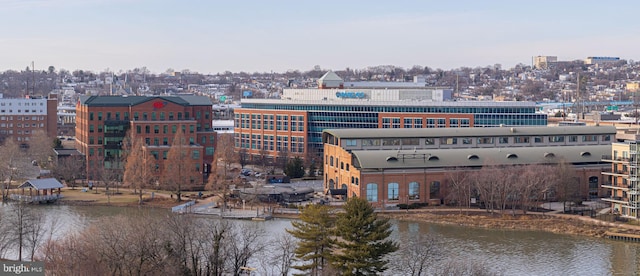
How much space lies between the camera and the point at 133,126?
138 feet

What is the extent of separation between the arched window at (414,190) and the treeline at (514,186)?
1.09 m

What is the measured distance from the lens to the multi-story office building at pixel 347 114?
4709cm

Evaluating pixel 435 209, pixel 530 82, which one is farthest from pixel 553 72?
pixel 435 209

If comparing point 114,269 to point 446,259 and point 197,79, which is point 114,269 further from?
point 197,79

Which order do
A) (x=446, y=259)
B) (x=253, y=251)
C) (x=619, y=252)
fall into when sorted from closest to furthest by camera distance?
(x=253, y=251)
(x=446, y=259)
(x=619, y=252)

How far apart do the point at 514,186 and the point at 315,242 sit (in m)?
12.6

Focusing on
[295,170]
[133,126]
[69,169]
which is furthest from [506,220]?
[69,169]

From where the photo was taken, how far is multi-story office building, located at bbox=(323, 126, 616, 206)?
33.9 meters

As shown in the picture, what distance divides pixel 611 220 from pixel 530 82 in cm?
11548

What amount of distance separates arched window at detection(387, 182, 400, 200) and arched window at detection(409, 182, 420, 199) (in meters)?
0.52

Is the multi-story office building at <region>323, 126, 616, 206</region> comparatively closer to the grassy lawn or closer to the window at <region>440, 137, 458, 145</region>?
the window at <region>440, 137, 458, 145</region>

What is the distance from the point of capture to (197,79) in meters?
170

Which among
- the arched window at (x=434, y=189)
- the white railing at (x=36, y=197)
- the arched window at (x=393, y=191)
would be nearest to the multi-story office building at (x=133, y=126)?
the white railing at (x=36, y=197)

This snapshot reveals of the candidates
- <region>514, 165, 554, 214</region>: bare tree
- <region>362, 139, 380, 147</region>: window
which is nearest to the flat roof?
<region>362, 139, 380, 147</region>: window
